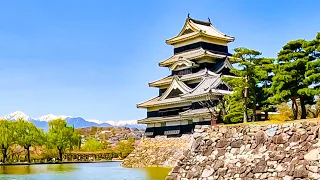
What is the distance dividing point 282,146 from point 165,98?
2198 cm

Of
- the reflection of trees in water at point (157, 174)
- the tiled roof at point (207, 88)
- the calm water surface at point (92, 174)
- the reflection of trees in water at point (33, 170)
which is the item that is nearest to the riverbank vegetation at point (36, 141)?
the reflection of trees in water at point (33, 170)

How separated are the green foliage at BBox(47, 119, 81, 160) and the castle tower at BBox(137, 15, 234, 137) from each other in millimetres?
17158

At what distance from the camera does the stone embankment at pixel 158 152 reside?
1197 inches

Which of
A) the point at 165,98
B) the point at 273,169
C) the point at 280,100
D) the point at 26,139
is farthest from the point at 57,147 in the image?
the point at 273,169

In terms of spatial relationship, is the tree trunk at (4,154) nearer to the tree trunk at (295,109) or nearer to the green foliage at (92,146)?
the green foliage at (92,146)

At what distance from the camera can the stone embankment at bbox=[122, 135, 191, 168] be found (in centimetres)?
3041

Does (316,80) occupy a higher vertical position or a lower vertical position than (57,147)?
higher

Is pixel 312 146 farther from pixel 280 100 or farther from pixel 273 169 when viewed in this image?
pixel 280 100

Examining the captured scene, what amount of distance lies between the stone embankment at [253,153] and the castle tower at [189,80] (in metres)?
14.5

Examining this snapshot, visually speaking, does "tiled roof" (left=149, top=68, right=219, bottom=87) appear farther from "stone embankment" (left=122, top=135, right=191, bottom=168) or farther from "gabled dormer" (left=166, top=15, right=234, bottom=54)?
"stone embankment" (left=122, top=135, right=191, bottom=168)

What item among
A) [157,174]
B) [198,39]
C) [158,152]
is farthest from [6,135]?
[157,174]

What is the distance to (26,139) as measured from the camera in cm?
4694

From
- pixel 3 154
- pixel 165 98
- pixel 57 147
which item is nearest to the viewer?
pixel 165 98

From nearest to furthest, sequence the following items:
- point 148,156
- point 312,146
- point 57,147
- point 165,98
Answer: point 312,146
point 148,156
point 165,98
point 57,147
